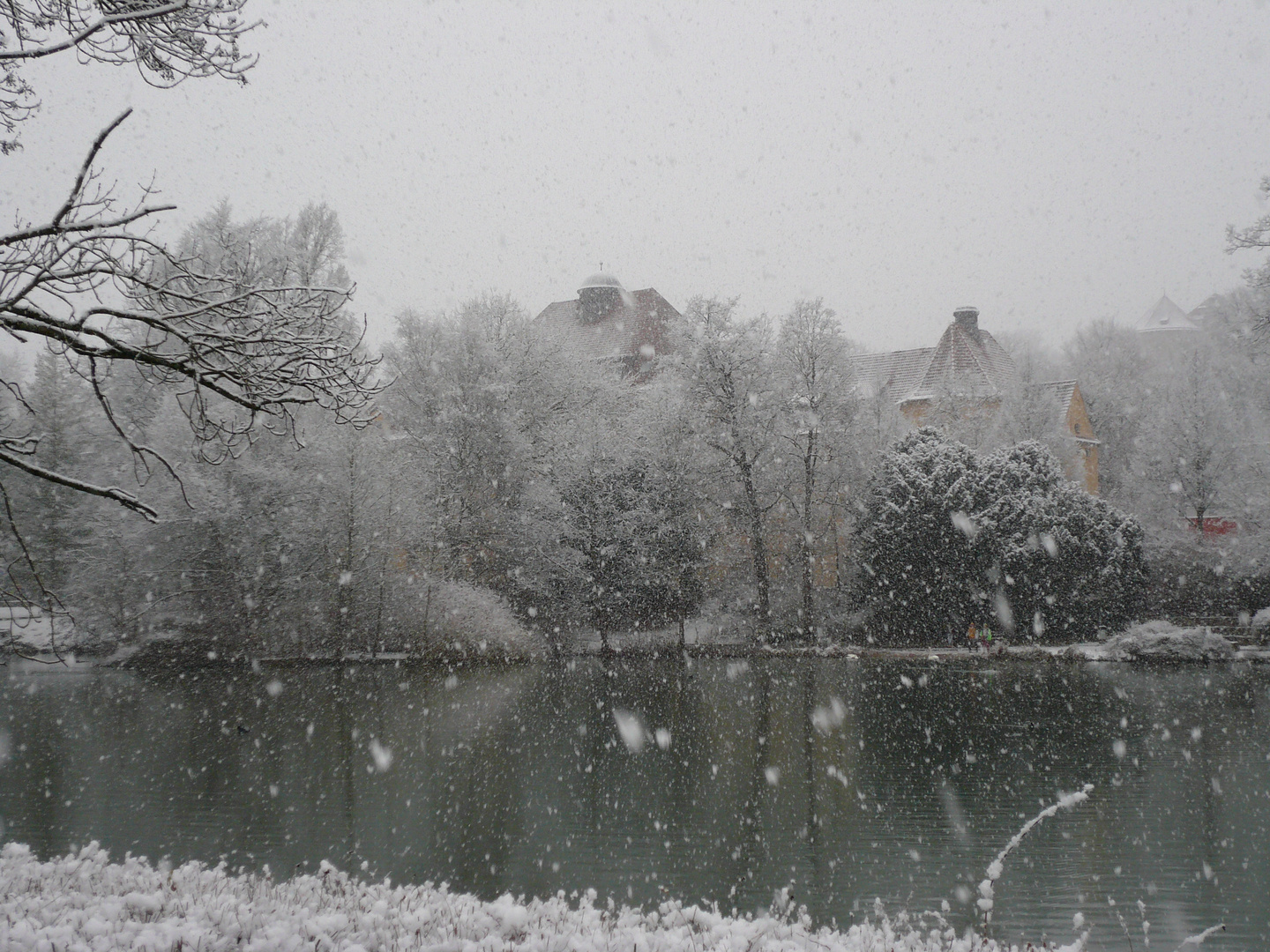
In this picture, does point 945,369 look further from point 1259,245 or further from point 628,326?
point 1259,245

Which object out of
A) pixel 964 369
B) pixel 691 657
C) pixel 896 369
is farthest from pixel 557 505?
pixel 896 369

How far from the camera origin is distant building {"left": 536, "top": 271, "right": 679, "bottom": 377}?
36.8 m

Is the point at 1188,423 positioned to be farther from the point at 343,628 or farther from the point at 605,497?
the point at 343,628

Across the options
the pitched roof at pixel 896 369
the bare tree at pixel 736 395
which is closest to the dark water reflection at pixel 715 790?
the bare tree at pixel 736 395

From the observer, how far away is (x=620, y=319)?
39250 mm

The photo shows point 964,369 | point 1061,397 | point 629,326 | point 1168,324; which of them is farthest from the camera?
point 1168,324

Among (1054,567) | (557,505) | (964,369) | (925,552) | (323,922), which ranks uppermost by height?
(964,369)

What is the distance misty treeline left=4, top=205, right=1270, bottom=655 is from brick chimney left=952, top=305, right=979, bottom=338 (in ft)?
39.4

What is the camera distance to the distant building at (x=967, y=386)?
32.7m

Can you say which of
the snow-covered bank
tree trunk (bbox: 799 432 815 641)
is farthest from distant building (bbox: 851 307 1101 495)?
the snow-covered bank

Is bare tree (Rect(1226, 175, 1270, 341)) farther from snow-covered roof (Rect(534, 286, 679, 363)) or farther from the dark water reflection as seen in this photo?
snow-covered roof (Rect(534, 286, 679, 363))

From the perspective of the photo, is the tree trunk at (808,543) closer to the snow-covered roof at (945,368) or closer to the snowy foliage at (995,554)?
the snowy foliage at (995,554)

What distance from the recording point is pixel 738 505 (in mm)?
25375

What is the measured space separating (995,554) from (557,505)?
37.6 ft
